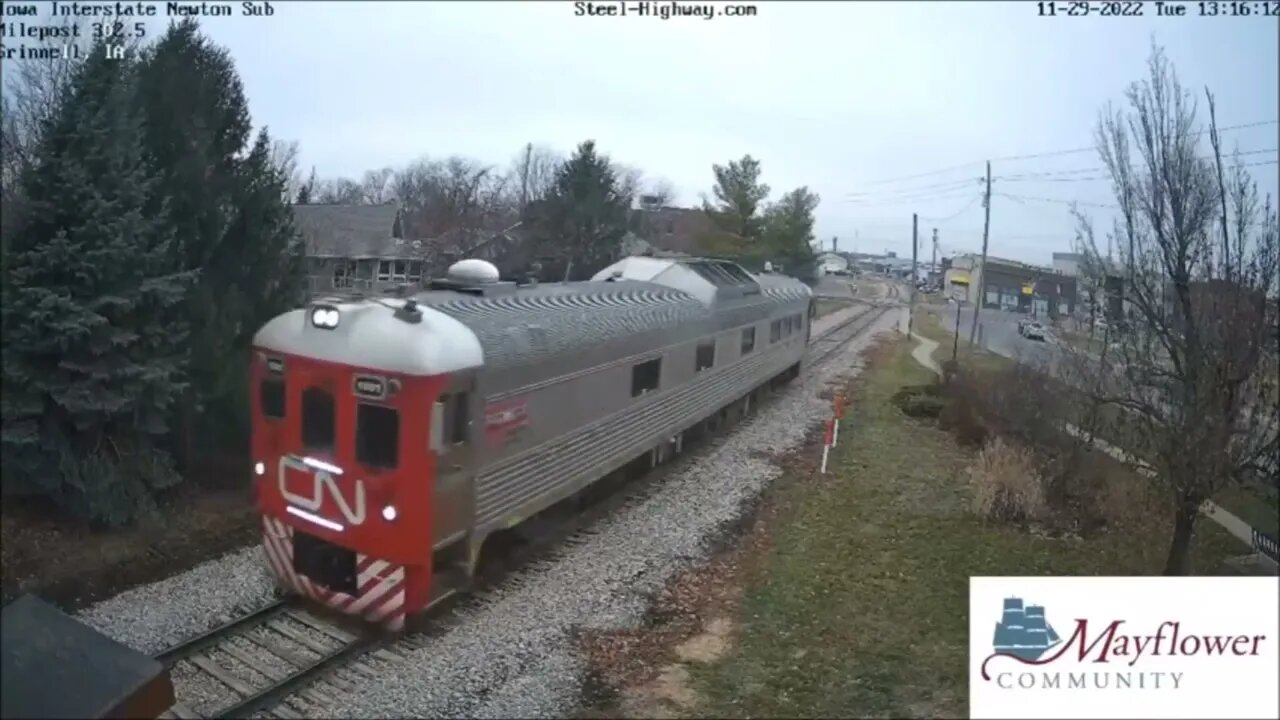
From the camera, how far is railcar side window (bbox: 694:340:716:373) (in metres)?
10.7

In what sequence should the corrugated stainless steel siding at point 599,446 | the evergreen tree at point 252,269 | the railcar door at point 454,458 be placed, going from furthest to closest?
the evergreen tree at point 252,269, the corrugated stainless steel siding at point 599,446, the railcar door at point 454,458

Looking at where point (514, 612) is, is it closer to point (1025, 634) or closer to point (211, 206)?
point (1025, 634)

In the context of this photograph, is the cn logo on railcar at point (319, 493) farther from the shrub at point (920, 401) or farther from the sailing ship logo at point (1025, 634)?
the shrub at point (920, 401)

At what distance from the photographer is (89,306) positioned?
4887 millimetres

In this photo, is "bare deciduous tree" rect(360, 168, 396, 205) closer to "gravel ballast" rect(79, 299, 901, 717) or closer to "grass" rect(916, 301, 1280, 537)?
"gravel ballast" rect(79, 299, 901, 717)

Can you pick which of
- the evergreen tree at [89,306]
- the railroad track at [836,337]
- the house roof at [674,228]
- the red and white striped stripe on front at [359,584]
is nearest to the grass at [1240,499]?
the house roof at [674,228]

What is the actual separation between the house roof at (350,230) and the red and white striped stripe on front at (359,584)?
7.52ft

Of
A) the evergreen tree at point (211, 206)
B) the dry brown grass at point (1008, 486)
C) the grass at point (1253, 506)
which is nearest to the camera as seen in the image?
the grass at point (1253, 506)

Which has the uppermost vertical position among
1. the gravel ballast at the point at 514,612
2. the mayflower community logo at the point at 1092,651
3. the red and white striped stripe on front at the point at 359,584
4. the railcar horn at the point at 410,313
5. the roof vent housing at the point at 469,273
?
the roof vent housing at the point at 469,273

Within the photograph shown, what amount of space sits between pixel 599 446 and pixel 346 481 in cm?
288

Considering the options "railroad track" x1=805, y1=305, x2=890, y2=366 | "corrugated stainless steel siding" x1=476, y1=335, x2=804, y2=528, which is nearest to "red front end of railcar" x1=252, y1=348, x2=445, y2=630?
"corrugated stainless steel siding" x1=476, y1=335, x2=804, y2=528

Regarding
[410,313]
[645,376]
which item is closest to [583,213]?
[645,376]

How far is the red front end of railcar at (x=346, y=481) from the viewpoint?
5254mm

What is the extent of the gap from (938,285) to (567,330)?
15.6 feet
